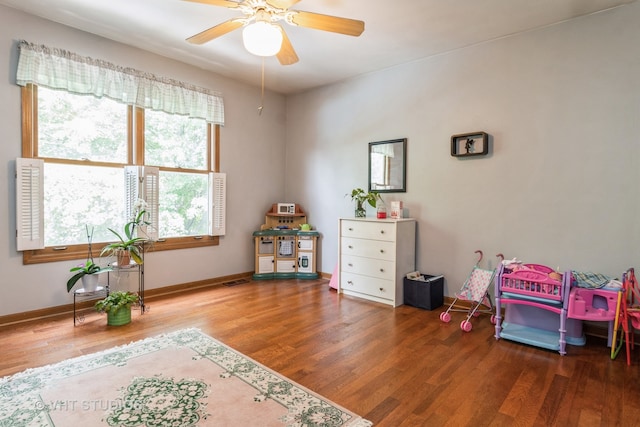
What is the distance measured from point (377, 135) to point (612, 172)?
2.43 m

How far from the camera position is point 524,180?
3.32 meters

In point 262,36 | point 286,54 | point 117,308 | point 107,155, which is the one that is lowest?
point 117,308

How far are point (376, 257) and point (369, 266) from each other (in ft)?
0.50

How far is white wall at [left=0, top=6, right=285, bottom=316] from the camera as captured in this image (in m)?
3.07

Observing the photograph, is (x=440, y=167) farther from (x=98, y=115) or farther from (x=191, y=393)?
(x=98, y=115)

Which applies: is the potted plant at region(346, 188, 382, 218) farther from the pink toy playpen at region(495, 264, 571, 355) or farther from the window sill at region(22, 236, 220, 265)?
the window sill at region(22, 236, 220, 265)

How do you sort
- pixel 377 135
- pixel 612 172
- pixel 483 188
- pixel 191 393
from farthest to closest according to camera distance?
pixel 377 135
pixel 483 188
pixel 612 172
pixel 191 393

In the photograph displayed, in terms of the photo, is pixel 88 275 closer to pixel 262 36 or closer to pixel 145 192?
pixel 145 192

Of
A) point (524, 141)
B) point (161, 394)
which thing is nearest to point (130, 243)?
point (161, 394)

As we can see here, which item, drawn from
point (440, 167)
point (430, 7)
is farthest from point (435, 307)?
point (430, 7)

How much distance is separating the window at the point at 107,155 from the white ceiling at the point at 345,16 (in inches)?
15.2

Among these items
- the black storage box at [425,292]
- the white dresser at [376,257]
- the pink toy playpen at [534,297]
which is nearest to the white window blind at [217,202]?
the white dresser at [376,257]

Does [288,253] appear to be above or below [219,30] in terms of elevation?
below

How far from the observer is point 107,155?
366 centimetres
